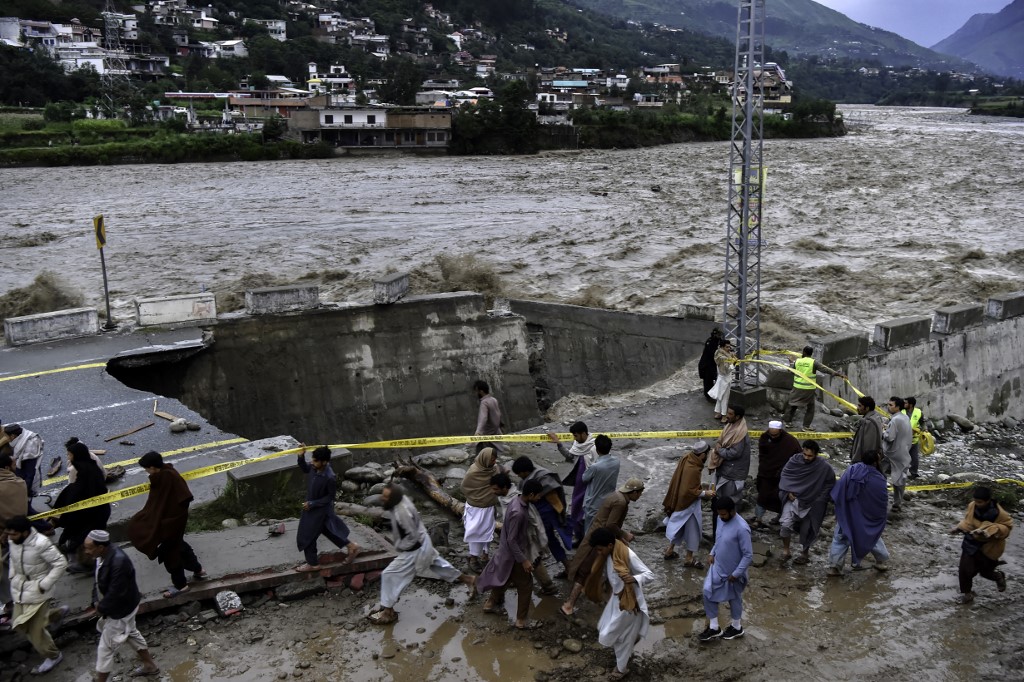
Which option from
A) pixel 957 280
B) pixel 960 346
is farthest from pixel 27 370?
pixel 957 280

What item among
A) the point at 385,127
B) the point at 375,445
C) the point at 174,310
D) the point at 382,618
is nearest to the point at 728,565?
the point at 382,618

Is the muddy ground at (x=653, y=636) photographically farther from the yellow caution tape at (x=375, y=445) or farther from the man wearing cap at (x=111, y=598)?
the yellow caution tape at (x=375, y=445)

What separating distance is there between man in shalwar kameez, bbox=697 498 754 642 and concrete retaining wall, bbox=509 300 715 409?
36.3 feet

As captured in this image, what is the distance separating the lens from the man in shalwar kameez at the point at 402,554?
6980 millimetres

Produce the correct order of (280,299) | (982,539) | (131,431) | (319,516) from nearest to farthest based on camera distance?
(319,516) < (982,539) < (131,431) < (280,299)

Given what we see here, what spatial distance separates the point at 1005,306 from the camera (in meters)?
17.0

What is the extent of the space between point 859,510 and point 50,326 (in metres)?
12.5

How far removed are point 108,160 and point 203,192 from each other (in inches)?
590

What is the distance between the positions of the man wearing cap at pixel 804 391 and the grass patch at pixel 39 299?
2084 cm

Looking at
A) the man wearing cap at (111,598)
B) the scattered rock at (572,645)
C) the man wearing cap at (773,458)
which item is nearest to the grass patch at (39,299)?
the man wearing cap at (111,598)

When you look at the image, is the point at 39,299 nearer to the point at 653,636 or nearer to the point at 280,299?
the point at 280,299

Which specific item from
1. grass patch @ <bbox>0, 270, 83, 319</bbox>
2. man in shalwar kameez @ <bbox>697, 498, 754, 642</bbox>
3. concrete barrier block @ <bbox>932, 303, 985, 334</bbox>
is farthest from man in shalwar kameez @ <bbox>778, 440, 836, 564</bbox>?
grass patch @ <bbox>0, 270, 83, 319</bbox>

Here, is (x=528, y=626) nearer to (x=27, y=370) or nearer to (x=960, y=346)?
(x=27, y=370)

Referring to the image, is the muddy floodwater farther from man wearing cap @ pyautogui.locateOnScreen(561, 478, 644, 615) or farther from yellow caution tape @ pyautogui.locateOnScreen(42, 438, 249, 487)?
man wearing cap @ pyautogui.locateOnScreen(561, 478, 644, 615)
